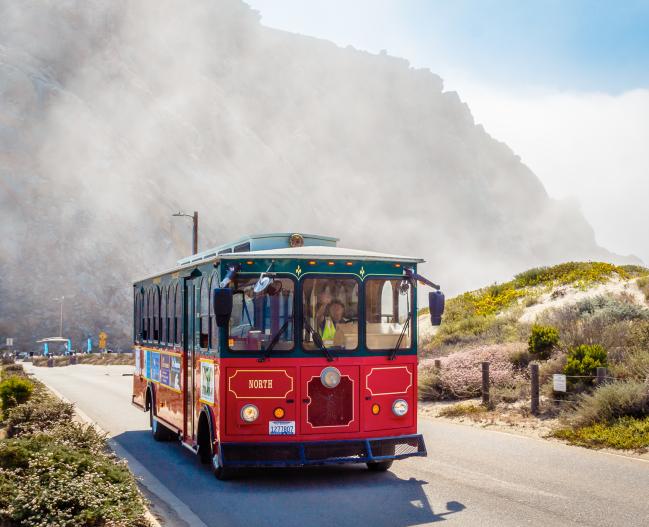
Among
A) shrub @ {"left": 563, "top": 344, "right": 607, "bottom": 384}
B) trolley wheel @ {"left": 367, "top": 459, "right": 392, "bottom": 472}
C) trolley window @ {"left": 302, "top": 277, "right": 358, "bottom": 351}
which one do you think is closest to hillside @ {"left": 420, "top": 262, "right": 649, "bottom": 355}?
shrub @ {"left": 563, "top": 344, "right": 607, "bottom": 384}

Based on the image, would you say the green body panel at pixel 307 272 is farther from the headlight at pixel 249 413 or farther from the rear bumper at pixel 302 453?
the rear bumper at pixel 302 453

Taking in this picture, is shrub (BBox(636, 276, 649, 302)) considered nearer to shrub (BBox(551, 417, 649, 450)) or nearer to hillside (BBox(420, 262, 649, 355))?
hillside (BBox(420, 262, 649, 355))

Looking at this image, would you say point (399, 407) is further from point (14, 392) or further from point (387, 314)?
point (14, 392)

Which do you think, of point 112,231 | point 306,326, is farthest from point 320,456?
point 112,231

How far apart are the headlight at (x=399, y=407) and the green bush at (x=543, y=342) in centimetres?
1043

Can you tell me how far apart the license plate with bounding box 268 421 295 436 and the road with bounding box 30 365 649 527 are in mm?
699

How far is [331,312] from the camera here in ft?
36.3

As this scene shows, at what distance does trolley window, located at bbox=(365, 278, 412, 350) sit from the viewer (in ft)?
36.7

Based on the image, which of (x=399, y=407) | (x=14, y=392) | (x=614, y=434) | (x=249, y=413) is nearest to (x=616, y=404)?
(x=614, y=434)

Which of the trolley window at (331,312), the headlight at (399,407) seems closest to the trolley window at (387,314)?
the trolley window at (331,312)

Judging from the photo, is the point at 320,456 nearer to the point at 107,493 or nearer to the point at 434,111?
the point at 107,493

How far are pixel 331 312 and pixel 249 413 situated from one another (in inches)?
65.6

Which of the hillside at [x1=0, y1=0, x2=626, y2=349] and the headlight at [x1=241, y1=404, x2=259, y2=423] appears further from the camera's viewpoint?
the hillside at [x1=0, y1=0, x2=626, y2=349]

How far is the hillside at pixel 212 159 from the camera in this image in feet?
283
